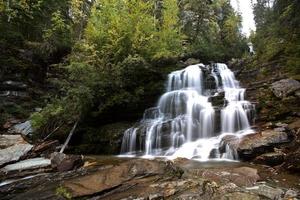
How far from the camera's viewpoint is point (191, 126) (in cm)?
1390

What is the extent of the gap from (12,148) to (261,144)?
8573mm

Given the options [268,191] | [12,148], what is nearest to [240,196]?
[268,191]

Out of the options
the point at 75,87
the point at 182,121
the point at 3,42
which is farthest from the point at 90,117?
the point at 3,42

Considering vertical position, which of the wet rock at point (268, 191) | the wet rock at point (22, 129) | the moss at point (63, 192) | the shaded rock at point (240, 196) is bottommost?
the moss at point (63, 192)

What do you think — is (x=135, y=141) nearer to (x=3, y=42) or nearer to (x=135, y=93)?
(x=135, y=93)

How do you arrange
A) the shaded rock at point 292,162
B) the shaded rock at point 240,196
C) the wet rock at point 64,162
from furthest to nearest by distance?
1. the wet rock at point 64,162
2. the shaded rock at point 292,162
3. the shaded rock at point 240,196

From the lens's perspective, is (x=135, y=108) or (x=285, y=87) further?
(x=135, y=108)

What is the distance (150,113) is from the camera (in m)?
16.2

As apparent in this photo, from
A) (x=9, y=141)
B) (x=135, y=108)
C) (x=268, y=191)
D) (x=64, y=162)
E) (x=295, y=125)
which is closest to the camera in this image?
(x=268, y=191)

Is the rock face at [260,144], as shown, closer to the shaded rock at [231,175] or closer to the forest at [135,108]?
the forest at [135,108]

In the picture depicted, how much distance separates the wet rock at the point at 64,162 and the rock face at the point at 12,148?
4.95ft

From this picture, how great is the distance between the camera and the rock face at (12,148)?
982 cm

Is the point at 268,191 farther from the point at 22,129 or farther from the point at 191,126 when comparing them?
the point at 22,129

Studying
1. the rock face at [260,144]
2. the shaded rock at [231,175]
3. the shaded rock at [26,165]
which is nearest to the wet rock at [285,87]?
the rock face at [260,144]
